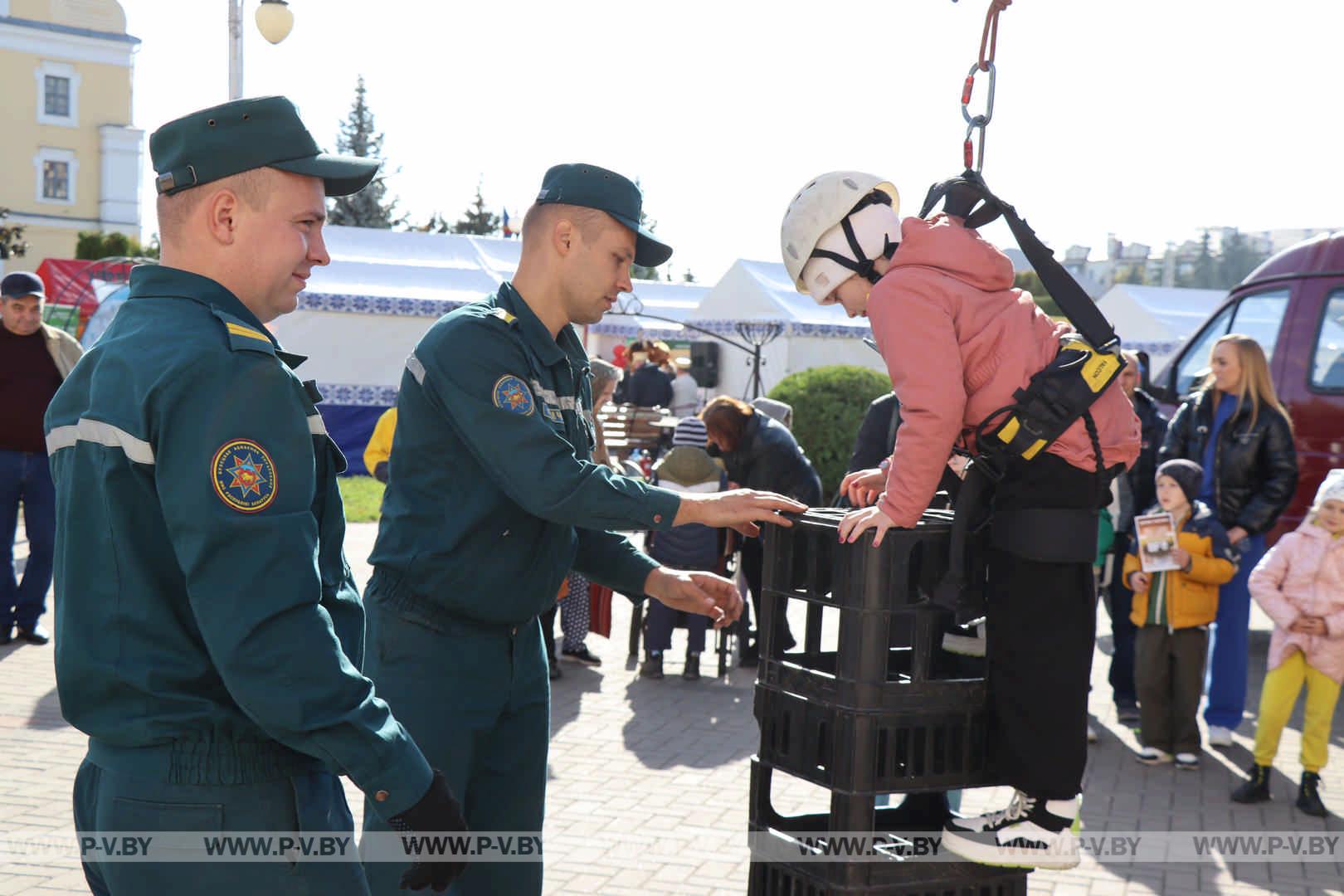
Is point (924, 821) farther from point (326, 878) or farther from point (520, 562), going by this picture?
point (326, 878)

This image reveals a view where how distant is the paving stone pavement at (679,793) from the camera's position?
5.22m

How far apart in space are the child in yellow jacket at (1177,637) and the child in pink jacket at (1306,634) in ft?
1.61

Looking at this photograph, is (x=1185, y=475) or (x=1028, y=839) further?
(x=1185, y=475)

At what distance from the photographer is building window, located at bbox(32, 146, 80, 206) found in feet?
202

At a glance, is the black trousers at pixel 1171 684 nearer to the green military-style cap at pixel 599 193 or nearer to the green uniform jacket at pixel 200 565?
the green military-style cap at pixel 599 193

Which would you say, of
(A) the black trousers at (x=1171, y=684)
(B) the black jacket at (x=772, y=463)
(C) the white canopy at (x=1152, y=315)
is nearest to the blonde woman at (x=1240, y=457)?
(A) the black trousers at (x=1171, y=684)

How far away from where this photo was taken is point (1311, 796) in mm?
6188

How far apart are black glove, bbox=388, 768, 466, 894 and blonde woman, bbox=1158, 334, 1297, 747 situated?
616cm

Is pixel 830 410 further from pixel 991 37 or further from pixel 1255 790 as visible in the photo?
pixel 991 37

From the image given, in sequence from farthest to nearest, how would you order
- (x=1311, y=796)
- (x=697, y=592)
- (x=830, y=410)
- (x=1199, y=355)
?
1. (x=830, y=410)
2. (x=1199, y=355)
3. (x=1311, y=796)
4. (x=697, y=592)

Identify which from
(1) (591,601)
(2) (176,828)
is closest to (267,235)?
(2) (176,828)

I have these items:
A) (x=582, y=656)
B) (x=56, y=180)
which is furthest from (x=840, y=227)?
(x=56, y=180)

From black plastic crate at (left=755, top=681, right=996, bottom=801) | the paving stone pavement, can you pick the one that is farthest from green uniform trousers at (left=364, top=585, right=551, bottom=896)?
the paving stone pavement

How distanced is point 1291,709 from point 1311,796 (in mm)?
424
